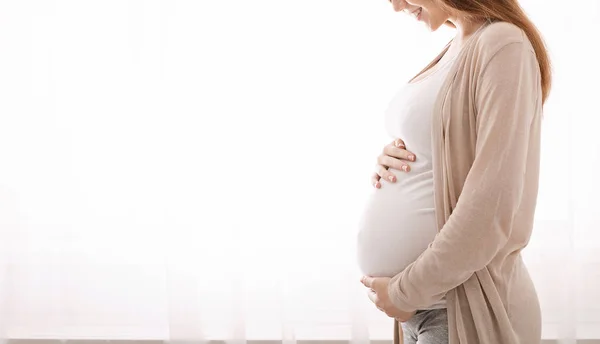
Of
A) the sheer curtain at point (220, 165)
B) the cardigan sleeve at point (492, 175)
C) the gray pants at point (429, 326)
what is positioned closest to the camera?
the cardigan sleeve at point (492, 175)

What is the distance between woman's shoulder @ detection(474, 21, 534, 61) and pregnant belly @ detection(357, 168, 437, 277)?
22 centimetres

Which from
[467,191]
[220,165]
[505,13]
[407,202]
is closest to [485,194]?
[467,191]

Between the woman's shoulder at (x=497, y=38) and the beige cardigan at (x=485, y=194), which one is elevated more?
the woman's shoulder at (x=497, y=38)

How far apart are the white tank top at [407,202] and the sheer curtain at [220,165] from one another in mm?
782

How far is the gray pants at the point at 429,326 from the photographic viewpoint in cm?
Answer: 97

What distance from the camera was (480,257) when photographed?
87cm

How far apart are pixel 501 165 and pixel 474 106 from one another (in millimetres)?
103

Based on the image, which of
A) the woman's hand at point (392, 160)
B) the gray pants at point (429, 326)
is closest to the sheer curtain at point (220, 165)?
the woman's hand at point (392, 160)

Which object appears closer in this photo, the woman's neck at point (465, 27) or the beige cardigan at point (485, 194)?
the beige cardigan at point (485, 194)

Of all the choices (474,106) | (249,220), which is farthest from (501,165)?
(249,220)

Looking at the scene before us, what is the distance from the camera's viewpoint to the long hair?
94 centimetres

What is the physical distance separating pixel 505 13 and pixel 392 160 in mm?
302

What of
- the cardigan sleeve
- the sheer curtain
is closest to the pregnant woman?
the cardigan sleeve

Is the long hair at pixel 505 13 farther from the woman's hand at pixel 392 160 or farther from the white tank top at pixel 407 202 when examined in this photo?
the woman's hand at pixel 392 160
